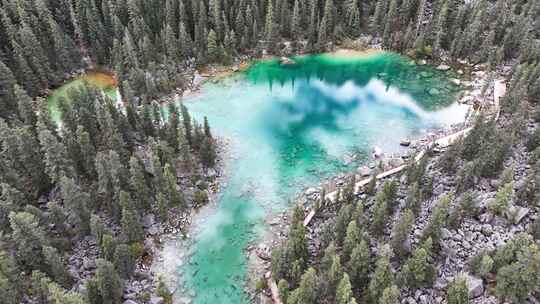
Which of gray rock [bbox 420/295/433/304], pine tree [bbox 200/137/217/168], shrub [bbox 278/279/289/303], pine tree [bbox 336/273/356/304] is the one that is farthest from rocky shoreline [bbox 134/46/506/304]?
gray rock [bbox 420/295/433/304]

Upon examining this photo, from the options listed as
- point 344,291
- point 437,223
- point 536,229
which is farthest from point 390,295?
point 536,229

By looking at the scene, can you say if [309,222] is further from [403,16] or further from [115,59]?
[403,16]

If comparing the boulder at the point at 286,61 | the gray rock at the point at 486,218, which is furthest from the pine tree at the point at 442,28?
the gray rock at the point at 486,218

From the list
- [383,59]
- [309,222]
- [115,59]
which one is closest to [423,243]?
[309,222]

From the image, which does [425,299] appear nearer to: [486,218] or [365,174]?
[486,218]

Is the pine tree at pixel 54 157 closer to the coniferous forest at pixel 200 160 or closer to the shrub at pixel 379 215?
the coniferous forest at pixel 200 160

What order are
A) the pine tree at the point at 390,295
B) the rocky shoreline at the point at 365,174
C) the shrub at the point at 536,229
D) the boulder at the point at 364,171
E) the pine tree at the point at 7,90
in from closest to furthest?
1. the pine tree at the point at 390,295
2. the shrub at the point at 536,229
3. the rocky shoreline at the point at 365,174
4. the boulder at the point at 364,171
5. the pine tree at the point at 7,90

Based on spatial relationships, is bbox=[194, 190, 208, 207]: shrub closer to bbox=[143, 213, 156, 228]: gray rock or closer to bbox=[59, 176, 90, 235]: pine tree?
bbox=[143, 213, 156, 228]: gray rock
